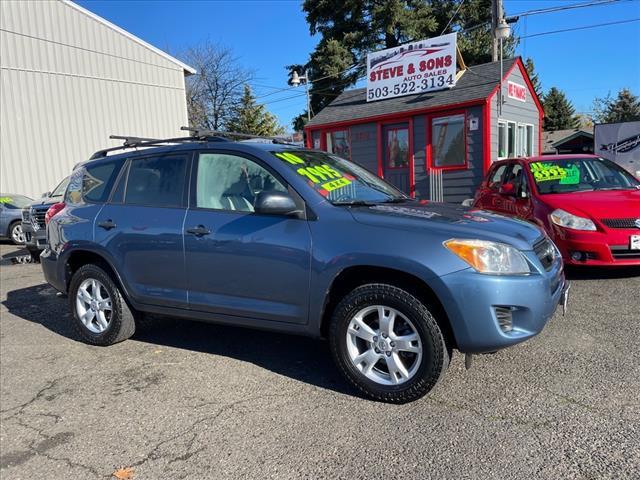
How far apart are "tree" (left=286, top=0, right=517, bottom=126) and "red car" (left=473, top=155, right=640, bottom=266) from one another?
805 inches

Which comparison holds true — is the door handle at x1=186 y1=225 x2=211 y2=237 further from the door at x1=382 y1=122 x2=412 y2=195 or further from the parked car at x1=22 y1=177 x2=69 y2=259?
the door at x1=382 y1=122 x2=412 y2=195

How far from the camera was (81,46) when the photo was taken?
18.5m

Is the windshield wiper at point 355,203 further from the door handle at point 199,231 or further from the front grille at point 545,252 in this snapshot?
the front grille at point 545,252

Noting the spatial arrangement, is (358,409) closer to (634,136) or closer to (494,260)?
(494,260)

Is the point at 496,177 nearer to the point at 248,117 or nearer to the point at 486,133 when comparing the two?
the point at 486,133

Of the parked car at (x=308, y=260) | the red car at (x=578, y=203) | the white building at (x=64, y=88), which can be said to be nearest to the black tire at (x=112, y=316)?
the parked car at (x=308, y=260)

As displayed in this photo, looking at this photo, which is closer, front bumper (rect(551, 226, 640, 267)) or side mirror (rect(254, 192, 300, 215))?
side mirror (rect(254, 192, 300, 215))

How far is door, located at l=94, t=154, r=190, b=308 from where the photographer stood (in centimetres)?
405

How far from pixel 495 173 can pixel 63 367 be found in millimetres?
6367

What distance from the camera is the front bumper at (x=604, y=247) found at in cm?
548

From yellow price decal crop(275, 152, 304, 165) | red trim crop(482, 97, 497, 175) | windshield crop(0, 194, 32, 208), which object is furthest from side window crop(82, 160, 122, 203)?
windshield crop(0, 194, 32, 208)

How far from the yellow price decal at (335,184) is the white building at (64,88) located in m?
16.7

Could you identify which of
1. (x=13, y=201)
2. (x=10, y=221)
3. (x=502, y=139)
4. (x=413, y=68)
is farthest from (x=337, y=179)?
(x=13, y=201)

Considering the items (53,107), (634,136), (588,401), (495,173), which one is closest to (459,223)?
(588,401)
